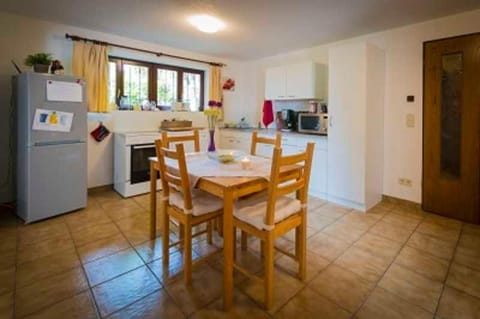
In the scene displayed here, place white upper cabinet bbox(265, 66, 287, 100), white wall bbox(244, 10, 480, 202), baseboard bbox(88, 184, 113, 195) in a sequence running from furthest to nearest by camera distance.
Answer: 1. white upper cabinet bbox(265, 66, 287, 100)
2. baseboard bbox(88, 184, 113, 195)
3. white wall bbox(244, 10, 480, 202)

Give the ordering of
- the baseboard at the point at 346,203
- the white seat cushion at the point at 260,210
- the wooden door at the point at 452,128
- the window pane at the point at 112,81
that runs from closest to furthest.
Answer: the white seat cushion at the point at 260,210 < the wooden door at the point at 452,128 < the baseboard at the point at 346,203 < the window pane at the point at 112,81

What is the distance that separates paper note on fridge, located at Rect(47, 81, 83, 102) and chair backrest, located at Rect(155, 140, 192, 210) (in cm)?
167

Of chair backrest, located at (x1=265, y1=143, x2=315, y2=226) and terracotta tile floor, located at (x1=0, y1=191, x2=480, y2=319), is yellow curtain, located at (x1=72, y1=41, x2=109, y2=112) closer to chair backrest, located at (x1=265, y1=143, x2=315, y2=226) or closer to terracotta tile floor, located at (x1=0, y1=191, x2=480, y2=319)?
terracotta tile floor, located at (x1=0, y1=191, x2=480, y2=319)

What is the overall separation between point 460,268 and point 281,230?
1.56 metres

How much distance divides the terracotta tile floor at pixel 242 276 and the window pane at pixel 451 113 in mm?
697

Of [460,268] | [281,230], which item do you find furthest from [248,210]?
[460,268]

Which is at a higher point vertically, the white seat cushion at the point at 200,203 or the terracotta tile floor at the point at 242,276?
the white seat cushion at the point at 200,203

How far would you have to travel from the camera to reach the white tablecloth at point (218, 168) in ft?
6.12

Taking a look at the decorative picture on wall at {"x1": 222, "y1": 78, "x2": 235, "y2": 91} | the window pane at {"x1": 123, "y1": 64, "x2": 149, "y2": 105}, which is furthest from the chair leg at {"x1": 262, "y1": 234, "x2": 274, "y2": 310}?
the decorative picture on wall at {"x1": 222, "y1": 78, "x2": 235, "y2": 91}

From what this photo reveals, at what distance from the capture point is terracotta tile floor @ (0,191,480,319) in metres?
1.64

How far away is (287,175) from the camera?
187 cm

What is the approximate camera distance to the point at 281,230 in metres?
1.75

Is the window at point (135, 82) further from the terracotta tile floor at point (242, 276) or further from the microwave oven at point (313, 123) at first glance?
the microwave oven at point (313, 123)

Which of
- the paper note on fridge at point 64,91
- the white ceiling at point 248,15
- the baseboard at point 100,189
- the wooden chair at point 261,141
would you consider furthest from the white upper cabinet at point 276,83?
the baseboard at point 100,189
